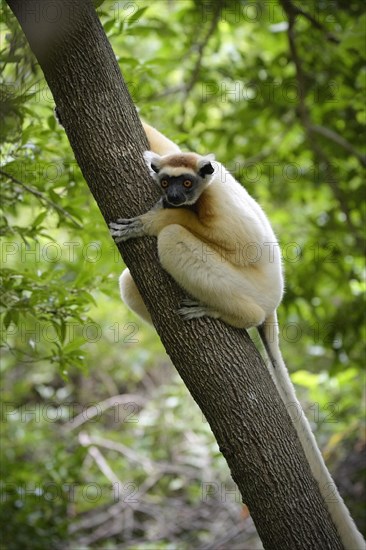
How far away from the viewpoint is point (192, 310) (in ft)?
12.5

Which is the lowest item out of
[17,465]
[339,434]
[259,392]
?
[339,434]

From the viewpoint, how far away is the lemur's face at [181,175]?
439cm

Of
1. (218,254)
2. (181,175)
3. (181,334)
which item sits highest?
(181,175)

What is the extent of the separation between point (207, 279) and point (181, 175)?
34.3 inches

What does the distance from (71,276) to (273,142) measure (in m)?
4.19

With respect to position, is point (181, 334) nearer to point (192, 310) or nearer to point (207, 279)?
point (192, 310)

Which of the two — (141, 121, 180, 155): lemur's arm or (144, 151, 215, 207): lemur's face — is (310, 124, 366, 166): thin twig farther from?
(144, 151, 215, 207): lemur's face

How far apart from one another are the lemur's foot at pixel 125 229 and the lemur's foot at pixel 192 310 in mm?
525

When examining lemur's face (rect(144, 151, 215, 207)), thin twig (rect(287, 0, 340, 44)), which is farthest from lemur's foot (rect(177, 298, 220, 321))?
thin twig (rect(287, 0, 340, 44))

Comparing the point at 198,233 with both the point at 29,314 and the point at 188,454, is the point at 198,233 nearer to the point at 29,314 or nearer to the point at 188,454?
the point at 29,314

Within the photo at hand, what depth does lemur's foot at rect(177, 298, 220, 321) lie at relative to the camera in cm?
376

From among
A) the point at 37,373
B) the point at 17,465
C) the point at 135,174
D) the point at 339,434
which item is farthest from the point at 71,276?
the point at 37,373

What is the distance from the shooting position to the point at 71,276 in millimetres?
6957

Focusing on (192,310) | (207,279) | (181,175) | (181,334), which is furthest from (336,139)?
(181,334)
